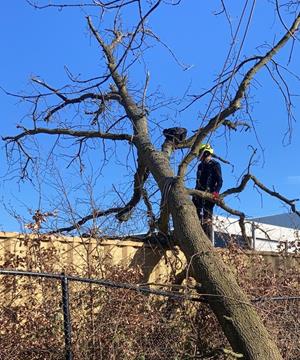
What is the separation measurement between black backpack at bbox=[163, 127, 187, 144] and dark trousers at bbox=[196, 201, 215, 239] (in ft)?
3.40

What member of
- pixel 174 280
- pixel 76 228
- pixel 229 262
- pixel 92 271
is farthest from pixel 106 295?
pixel 229 262

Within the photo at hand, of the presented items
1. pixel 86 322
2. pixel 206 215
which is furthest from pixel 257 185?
pixel 86 322

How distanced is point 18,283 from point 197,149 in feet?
8.16

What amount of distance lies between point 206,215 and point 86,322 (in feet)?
10.6

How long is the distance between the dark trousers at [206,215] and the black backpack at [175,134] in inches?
40.8

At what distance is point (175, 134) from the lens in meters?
9.45

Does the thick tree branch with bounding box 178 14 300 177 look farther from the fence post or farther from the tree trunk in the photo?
the fence post

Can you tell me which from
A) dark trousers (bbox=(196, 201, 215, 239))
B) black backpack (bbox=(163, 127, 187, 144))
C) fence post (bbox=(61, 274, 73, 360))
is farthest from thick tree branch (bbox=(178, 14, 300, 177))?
fence post (bbox=(61, 274, 73, 360))

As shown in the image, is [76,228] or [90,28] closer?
[76,228]

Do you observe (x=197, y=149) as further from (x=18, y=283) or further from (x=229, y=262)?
(x=18, y=283)

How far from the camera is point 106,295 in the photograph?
641cm

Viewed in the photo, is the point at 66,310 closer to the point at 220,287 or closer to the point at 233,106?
the point at 220,287

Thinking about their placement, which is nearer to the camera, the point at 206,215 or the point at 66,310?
the point at 66,310

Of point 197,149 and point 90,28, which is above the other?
point 90,28
